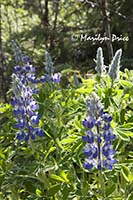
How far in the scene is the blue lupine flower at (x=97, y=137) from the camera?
180 centimetres

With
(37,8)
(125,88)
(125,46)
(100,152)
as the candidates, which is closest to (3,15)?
(37,8)

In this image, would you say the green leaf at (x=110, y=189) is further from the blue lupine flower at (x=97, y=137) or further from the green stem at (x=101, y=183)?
the blue lupine flower at (x=97, y=137)

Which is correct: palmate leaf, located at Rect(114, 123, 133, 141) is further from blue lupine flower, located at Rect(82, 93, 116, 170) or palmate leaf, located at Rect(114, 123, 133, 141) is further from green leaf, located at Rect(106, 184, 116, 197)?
green leaf, located at Rect(106, 184, 116, 197)

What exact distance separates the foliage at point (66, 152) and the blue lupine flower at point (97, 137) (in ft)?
0.24

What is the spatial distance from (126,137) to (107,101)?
0.28 metres

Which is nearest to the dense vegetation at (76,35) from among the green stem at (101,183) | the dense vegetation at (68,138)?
the dense vegetation at (68,138)

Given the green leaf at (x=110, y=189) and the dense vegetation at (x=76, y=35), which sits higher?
the dense vegetation at (x=76, y=35)

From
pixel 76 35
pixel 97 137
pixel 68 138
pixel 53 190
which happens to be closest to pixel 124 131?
pixel 97 137

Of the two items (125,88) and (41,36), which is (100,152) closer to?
(125,88)

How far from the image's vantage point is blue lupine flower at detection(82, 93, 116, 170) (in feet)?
5.92

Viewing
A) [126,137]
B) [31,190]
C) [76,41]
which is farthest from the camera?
[76,41]

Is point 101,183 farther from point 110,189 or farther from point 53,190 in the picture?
point 53,190

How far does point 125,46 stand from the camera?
4.59 meters

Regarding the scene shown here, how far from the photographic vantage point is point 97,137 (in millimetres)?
1859
